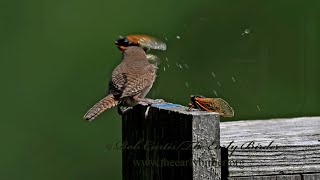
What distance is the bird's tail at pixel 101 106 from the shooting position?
193 inches

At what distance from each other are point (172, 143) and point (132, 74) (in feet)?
7.17

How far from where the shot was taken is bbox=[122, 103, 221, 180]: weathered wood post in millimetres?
3297

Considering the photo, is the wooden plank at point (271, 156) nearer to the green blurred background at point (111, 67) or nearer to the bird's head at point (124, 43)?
the bird's head at point (124, 43)

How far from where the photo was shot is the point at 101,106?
198 inches

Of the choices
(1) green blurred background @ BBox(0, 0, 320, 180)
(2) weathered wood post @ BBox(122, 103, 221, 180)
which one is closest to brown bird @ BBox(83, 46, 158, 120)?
(1) green blurred background @ BBox(0, 0, 320, 180)

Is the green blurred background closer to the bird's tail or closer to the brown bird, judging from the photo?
the brown bird

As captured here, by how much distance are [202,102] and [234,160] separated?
15.1 inches

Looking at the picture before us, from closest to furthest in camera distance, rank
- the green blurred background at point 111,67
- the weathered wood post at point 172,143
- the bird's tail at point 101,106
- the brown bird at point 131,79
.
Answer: the weathered wood post at point 172,143 < the bird's tail at point 101,106 < the brown bird at point 131,79 < the green blurred background at point 111,67

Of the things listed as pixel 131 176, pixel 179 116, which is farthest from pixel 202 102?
pixel 131 176

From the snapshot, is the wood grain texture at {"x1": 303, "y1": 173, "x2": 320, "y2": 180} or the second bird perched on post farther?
the second bird perched on post

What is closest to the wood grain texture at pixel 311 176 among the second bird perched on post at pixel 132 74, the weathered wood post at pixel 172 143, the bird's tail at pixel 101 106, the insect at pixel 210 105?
the weathered wood post at pixel 172 143

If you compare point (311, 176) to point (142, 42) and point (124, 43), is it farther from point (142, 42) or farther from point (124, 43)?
point (124, 43)

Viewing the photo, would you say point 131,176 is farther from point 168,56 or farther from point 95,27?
point 95,27

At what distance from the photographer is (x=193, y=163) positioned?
3314 mm
